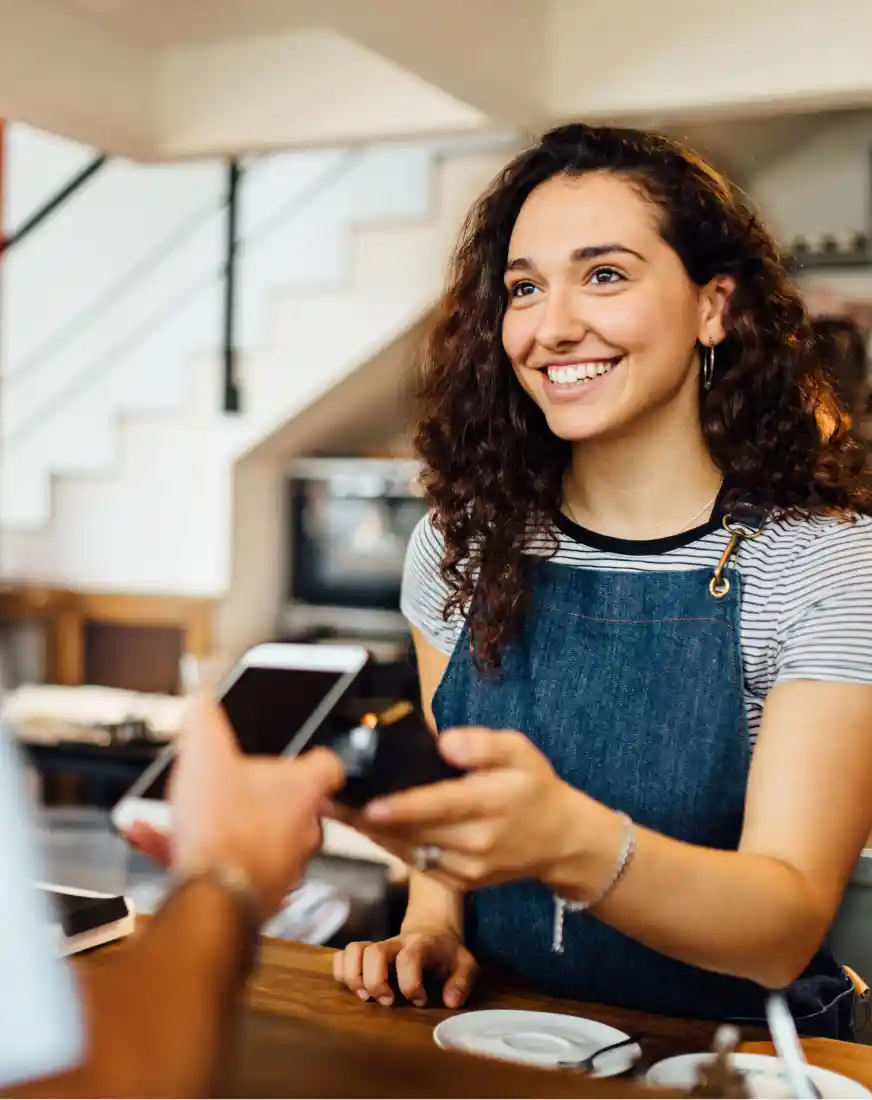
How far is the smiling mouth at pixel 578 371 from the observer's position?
146 cm

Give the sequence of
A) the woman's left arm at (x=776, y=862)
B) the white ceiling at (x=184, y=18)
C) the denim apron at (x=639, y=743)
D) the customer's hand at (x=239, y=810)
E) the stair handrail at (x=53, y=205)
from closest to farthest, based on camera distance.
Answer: the customer's hand at (x=239, y=810) → the woman's left arm at (x=776, y=862) → the denim apron at (x=639, y=743) → the white ceiling at (x=184, y=18) → the stair handrail at (x=53, y=205)

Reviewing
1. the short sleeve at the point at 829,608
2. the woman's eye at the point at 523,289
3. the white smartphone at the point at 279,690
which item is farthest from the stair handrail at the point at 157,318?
the short sleeve at the point at 829,608

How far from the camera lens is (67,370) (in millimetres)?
5055

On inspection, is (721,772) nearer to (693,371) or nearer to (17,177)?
(693,371)

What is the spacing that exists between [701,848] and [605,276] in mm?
629

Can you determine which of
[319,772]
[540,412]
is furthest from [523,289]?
[319,772]

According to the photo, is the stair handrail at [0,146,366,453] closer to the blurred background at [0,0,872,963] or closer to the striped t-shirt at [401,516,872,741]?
the blurred background at [0,0,872,963]

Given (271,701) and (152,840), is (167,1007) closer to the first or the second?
(152,840)

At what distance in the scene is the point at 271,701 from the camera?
2289mm

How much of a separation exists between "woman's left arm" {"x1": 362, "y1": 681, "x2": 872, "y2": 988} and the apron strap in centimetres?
15

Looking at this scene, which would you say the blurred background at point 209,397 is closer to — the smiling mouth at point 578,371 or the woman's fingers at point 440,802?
the smiling mouth at point 578,371

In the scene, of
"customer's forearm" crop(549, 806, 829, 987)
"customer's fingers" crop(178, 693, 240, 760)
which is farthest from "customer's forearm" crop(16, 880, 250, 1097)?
"customer's forearm" crop(549, 806, 829, 987)

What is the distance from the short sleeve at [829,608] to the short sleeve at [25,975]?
86 centimetres

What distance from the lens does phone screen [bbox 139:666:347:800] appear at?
222 centimetres
